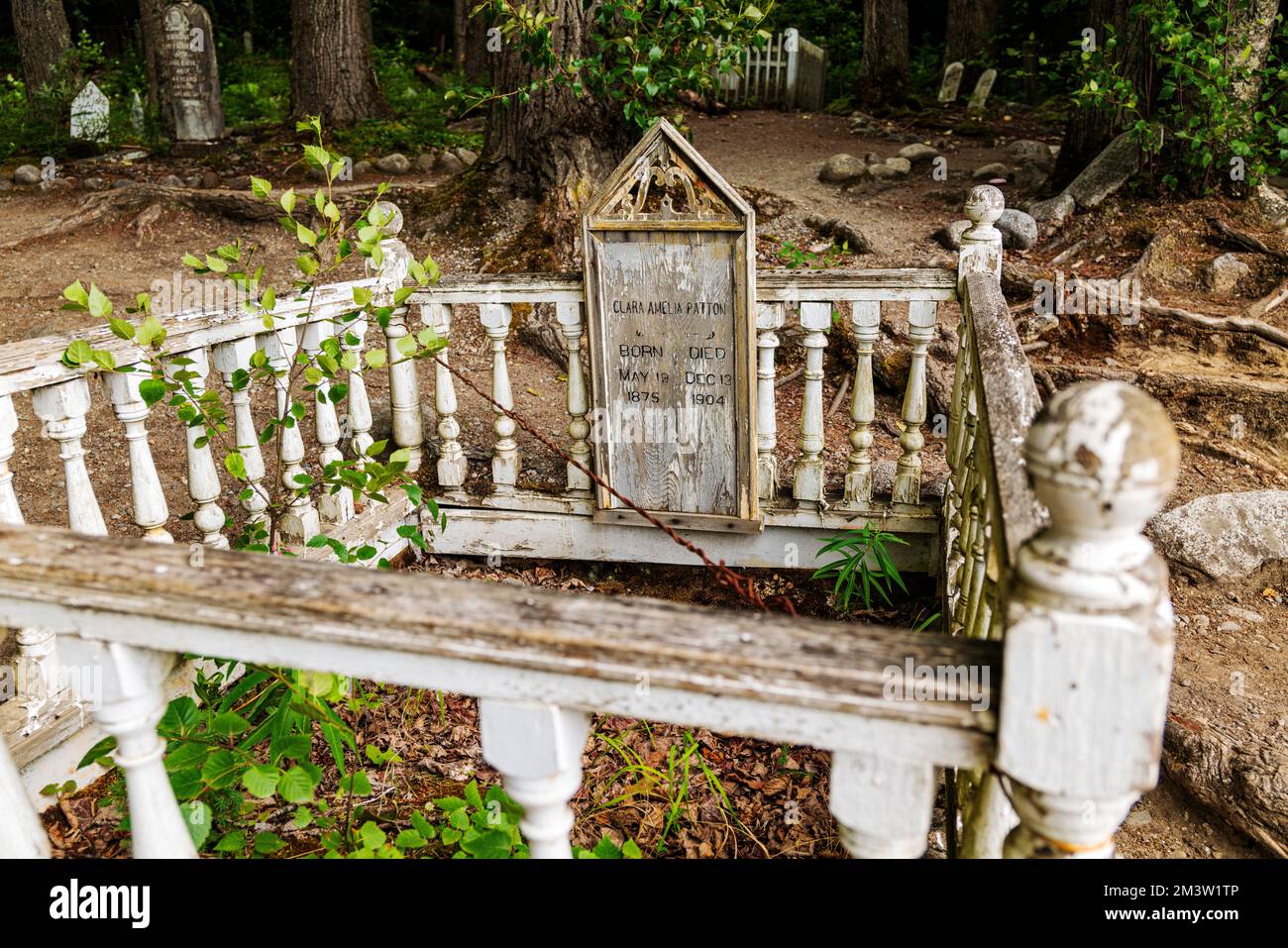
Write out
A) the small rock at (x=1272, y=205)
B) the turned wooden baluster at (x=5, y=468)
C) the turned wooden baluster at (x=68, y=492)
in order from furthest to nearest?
the small rock at (x=1272, y=205), the turned wooden baluster at (x=68, y=492), the turned wooden baluster at (x=5, y=468)

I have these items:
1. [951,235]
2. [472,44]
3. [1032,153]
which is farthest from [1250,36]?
[472,44]

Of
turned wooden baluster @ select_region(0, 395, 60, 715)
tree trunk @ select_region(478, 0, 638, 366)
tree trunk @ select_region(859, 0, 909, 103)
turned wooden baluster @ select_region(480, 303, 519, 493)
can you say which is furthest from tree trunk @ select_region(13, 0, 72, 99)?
turned wooden baluster @ select_region(0, 395, 60, 715)

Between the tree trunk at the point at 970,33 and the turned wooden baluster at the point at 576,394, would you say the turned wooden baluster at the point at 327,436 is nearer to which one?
the turned wooden baluster at the point at 576,394

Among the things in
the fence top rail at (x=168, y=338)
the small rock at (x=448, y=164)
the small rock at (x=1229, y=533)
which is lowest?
the small rock at (x=1229, y=533)

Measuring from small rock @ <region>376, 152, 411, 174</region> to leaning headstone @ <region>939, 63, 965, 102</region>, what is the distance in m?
9.26

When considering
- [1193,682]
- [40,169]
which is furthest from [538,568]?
[40,169]

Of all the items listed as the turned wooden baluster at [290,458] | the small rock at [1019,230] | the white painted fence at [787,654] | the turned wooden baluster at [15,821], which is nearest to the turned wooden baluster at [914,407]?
the white painted fence at [787,654]

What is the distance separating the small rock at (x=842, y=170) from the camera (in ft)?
32.1

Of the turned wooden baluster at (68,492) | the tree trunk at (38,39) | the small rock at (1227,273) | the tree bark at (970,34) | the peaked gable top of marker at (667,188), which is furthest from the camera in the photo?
the tree bark at (970,34)

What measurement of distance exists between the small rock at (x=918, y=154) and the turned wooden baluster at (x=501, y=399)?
7.65m

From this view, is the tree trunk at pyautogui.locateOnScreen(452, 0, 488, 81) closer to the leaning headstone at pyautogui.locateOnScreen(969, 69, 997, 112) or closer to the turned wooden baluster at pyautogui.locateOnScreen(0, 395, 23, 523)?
the leaning headstone at pyautogui.locateOnScreen(969, 69, 997, 112)

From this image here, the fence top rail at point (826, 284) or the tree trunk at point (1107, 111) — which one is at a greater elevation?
the tree trunk at point (1107, 111)

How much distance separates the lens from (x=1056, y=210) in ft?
24.8

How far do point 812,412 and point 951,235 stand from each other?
4.08 meters
